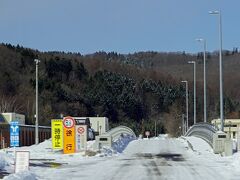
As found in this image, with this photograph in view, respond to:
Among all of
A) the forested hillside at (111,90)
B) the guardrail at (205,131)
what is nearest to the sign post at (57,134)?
the guardrail at (205,131)

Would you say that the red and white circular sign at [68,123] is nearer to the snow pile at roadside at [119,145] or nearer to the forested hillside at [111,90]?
the snow pile at roadside at [119,145]

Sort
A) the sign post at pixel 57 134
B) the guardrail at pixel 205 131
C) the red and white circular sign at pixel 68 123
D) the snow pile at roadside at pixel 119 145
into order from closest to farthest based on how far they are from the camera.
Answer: the red and white circular sign at pixel 68 123 < the guardrail at pixel 205 131 < the sign post at pixel 57 134 < the snow pile at roadside at pixel 119 145

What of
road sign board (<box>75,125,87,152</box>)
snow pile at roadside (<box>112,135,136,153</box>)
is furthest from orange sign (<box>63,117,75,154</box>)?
snow pile at roadside (<box>112,135,136,153</box>)

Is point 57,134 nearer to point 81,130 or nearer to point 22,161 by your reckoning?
point 81,130

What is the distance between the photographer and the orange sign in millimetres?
39906

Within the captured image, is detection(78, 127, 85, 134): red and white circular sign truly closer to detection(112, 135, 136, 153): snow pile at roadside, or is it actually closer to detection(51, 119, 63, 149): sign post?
detection(51, 119, 63, 149): sign post

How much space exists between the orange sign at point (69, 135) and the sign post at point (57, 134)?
393cm

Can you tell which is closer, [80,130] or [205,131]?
[80,130]

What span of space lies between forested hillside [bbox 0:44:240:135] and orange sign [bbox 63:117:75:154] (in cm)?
7579

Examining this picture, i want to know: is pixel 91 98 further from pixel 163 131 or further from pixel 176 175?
pixel 176 175

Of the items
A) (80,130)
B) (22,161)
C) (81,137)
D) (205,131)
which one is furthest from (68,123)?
(22,161)

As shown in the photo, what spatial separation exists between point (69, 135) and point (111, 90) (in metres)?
111

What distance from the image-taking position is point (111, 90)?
15050 cm

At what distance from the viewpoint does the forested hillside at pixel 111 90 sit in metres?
133
